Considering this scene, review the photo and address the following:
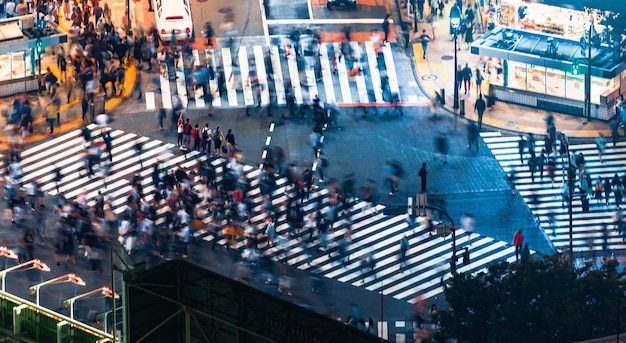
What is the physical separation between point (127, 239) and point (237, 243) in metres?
5.01

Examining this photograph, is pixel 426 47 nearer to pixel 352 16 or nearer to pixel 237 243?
pixel 352 16

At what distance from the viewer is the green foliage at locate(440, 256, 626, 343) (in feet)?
240

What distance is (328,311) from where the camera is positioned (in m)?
83.4

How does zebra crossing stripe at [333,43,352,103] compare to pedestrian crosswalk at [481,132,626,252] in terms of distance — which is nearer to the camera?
pedestrian crosswalk at [481,132,626,252]

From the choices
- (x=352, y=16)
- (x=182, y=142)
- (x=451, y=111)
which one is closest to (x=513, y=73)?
Answer: (x=451, y=111)

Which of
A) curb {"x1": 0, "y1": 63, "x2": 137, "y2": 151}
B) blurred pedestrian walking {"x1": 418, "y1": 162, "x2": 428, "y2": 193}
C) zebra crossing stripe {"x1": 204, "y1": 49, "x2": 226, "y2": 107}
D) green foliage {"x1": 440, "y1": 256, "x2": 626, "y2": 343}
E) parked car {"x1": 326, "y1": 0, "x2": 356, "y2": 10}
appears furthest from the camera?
parked car {"x1": 326, "y1": 0, "x2": 356, "y2": 10}

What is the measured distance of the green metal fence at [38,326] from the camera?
58062mm

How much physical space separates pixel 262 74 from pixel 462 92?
10.8 metres

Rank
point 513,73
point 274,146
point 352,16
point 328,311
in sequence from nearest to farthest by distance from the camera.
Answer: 1. point 328,311
2. point 274,146
3. point 513,73
4. point 352,16

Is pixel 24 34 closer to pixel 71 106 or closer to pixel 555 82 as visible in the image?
pixel 71 106

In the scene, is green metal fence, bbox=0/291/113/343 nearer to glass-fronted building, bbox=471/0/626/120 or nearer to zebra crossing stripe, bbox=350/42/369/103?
zebra crossing stripe, bbox=350/42/369/103

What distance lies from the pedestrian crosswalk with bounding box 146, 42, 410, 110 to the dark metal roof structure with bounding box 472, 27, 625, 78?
5426 millimetres

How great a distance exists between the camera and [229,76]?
105 m

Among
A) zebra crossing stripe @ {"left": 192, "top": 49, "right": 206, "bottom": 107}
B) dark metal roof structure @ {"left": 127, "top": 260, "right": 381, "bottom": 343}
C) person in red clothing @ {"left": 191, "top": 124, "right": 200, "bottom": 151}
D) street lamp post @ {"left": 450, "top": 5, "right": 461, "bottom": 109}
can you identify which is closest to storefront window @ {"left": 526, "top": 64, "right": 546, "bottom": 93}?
street lamp post @ {"left": 450, "top": 5, "right": 461, "bottom": 109}
